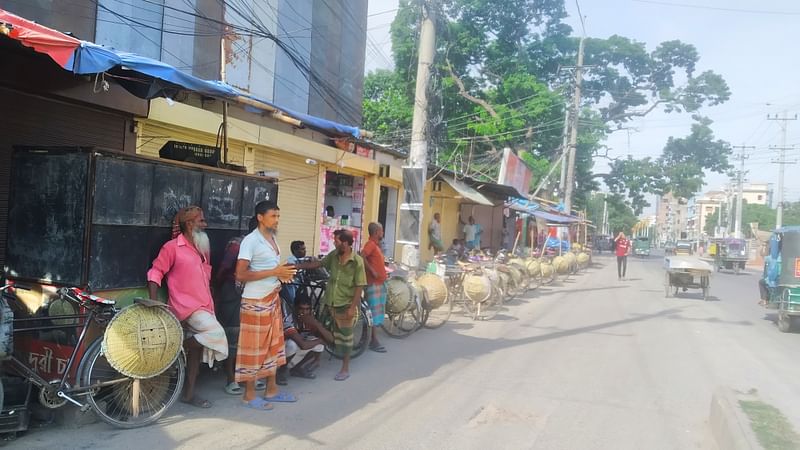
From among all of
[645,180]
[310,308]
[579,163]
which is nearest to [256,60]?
[310,308]

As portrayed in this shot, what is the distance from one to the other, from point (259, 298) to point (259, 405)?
38.0 inches

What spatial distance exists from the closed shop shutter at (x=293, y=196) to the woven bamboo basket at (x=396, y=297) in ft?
14.4

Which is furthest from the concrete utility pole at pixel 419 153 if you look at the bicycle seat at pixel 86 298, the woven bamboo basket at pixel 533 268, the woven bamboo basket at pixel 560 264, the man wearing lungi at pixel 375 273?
the woven bamboo basket at pixel 560 264

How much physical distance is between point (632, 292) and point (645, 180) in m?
27.2

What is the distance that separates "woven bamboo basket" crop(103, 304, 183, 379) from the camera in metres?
4.09

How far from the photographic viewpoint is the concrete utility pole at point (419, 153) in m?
10.9

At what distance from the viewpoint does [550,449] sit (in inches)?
174

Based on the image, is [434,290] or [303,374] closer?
[303,374]

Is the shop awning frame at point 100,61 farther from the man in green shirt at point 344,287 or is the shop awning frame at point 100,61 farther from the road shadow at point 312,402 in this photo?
the road shadow at point 312,402

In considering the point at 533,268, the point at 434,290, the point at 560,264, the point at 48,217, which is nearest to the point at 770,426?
the point at 434,290

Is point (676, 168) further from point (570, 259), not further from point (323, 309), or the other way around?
point (323, 309)

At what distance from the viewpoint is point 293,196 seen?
505 inches

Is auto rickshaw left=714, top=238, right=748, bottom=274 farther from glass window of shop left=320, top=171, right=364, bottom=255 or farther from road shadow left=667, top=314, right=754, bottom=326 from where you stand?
glass window of shop left=320, top=171, right=364, bottom=255

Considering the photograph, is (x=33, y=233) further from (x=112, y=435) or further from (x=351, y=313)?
(x=351, y=313)
